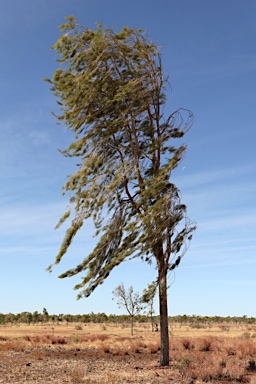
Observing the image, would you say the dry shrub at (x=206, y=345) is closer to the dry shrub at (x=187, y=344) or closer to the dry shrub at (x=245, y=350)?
the dry shrub at (x=187, y=344)

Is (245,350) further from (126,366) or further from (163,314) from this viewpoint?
(126,366)

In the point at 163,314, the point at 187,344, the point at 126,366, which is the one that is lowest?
the point at 126,366

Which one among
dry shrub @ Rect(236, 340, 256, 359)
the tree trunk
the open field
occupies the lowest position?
the open field

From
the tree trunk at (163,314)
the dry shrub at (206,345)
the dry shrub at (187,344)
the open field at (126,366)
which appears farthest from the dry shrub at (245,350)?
the tree trunk at (163,314)

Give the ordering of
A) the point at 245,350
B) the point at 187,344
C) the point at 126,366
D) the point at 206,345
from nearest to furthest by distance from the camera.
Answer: the point at 126,366 → the point at 245,350 → the point at 206,345 → the point at 187,344

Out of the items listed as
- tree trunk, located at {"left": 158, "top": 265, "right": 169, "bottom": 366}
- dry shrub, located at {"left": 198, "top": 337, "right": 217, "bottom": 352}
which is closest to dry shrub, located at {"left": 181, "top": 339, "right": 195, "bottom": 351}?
dry shrub, located at {"left": 198, "top": 337, "right": 217, "bottom": 352}

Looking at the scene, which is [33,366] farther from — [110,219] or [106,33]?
[106,33]

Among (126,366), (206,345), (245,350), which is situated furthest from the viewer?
(206,345)

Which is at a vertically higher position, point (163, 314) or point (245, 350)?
point (163, 314)

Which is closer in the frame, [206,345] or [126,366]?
[126,366]

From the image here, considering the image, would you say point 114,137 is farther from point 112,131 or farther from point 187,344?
point 187,344

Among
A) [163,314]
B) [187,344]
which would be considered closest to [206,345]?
[187,344]

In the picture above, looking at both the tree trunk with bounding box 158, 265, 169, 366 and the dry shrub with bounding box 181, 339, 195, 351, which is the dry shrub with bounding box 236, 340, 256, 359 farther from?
the tree trunk with bounding box 158, 265, 169, 366

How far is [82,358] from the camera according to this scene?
19.9m
